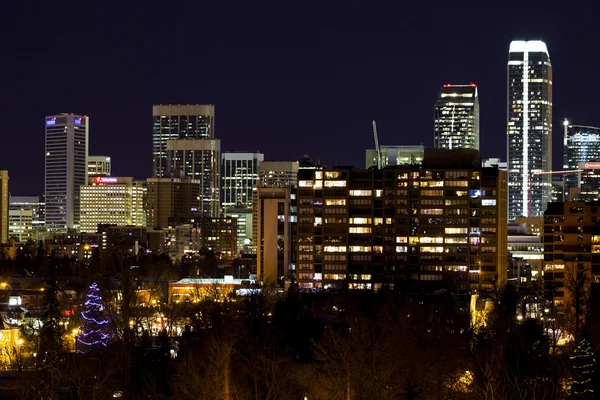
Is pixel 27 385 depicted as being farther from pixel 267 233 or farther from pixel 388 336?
pixel 267 233

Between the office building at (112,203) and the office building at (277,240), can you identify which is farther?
the office building at (112,203)

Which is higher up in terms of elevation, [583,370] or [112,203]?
[112,203]

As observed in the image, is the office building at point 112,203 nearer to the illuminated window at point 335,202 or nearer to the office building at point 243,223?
the office building at point 243,223

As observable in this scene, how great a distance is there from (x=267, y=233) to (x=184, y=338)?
46698 millimetres

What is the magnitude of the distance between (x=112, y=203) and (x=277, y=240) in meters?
111

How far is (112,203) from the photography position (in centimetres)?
19412

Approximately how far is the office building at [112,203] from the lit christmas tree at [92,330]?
150602mm

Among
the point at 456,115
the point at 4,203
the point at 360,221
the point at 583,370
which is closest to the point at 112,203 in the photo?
the point at 4,203

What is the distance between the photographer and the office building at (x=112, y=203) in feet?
632

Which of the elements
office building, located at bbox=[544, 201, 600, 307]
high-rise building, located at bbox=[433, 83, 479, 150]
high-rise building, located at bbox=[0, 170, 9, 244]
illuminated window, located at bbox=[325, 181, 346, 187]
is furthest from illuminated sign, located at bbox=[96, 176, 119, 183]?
office building, located at bbox=[544, 201, 600, 307]

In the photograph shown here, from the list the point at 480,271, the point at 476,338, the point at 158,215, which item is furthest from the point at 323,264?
the point at 158,215

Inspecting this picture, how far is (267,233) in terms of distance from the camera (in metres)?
88.9

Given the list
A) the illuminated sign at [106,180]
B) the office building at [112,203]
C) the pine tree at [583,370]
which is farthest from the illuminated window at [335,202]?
the illuminated sign at [106,180]

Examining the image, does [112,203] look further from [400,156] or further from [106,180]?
[400,156]
